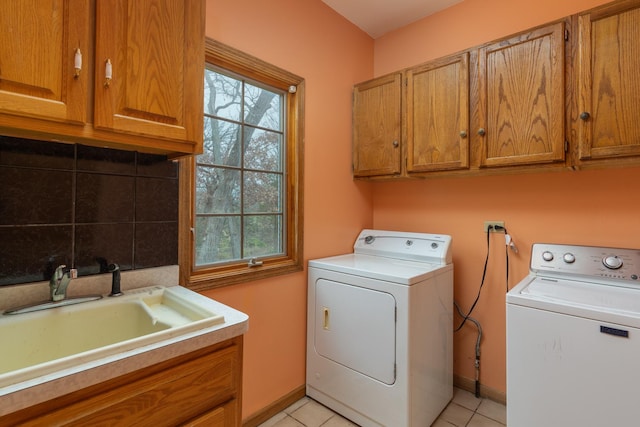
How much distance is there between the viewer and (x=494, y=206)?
2.10 m

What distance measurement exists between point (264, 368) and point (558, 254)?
71.5 inches

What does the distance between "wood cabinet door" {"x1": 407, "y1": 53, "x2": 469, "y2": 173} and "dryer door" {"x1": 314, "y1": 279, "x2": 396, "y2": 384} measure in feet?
3.04

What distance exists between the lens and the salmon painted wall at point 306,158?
179cm

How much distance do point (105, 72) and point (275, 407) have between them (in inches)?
76.6

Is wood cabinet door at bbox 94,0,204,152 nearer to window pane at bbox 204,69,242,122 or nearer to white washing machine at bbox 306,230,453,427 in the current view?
window pane at bbox 204,69,242,122

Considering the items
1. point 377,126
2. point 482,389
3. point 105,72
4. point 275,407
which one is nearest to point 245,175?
point 105,72

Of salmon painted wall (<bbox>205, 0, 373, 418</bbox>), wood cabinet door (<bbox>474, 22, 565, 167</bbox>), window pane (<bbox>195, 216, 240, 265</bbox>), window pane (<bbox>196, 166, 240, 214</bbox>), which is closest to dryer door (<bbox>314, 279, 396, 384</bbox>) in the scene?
salmon painted wall (<bbox>205, 0, 373, 418</bbox>)

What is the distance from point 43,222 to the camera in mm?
1130

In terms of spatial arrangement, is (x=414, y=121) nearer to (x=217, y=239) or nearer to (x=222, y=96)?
(x=222, y=96)

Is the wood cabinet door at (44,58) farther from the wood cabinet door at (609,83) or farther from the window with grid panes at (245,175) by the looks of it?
the wood cabinet door at (609,83)

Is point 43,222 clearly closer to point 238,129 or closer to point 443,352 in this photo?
point 238,129

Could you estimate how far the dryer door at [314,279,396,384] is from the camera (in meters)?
1.71

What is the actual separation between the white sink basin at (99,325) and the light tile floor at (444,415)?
43.8 inches

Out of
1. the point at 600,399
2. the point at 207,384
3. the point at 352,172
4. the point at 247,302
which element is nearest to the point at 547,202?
the point at 600,399
